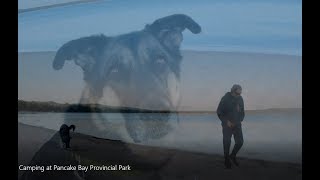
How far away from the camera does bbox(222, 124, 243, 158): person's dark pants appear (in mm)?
2555

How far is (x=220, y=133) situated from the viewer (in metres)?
2.55

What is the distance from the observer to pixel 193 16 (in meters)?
2.57

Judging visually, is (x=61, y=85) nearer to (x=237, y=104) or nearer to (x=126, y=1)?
(x=126, y=1)

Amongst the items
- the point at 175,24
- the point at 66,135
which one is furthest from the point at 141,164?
the point at 175,24

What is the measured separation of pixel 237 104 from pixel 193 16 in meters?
0.59

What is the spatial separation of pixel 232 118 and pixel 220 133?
117 mm

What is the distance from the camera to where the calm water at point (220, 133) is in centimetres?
254

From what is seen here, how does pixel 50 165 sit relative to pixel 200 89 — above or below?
below

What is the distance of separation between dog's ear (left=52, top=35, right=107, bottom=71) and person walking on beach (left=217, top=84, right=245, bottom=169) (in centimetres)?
81
